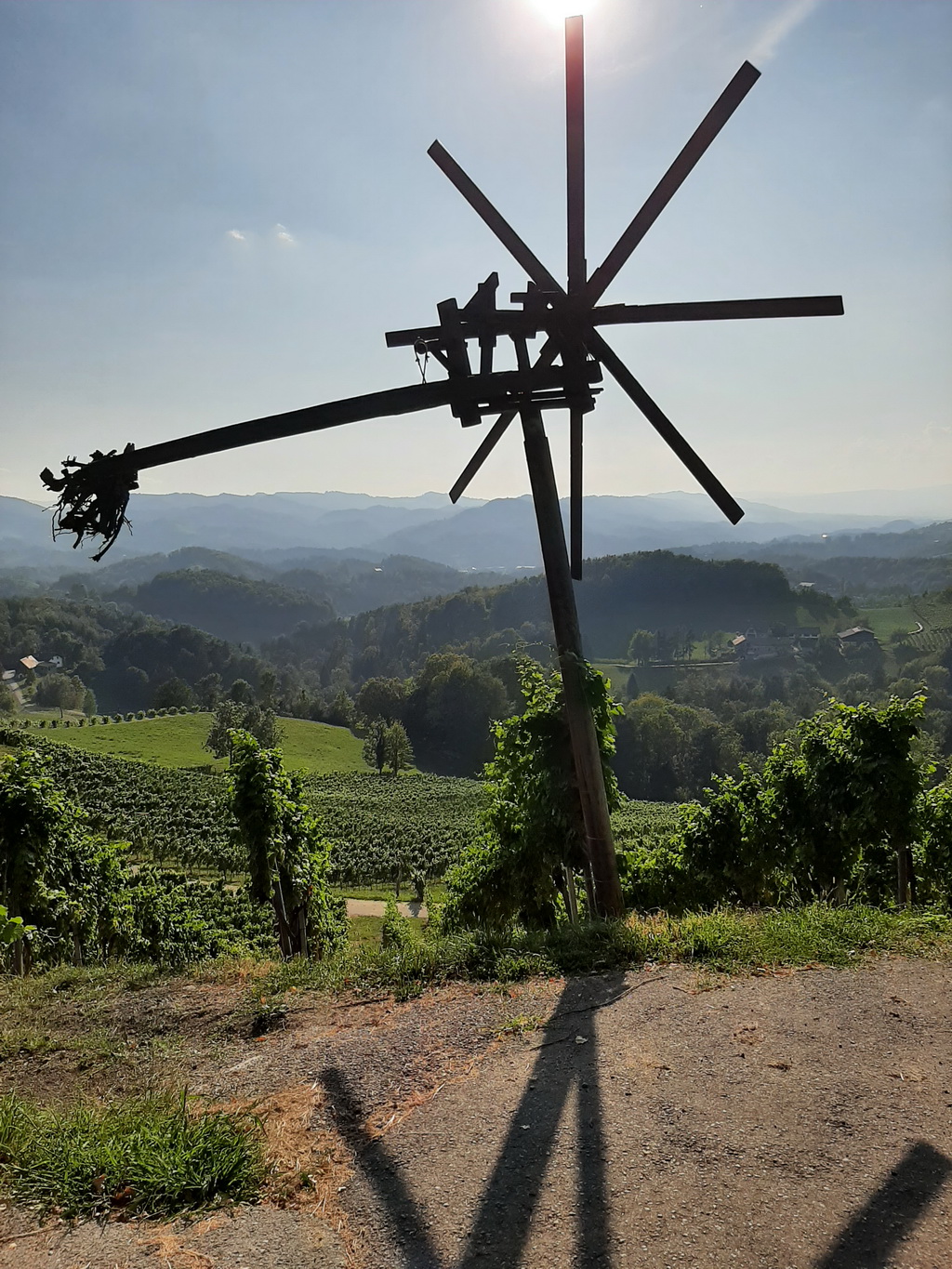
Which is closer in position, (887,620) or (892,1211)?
(892,1211)

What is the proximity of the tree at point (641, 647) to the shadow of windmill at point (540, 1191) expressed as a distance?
159110 mm

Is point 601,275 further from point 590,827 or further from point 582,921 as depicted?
point 582,921

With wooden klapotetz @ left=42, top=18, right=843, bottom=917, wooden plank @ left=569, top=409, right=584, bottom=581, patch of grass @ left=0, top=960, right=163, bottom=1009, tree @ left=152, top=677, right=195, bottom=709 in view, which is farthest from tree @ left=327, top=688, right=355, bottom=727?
wooden klapotetz @ left=42, top=18, right=843, bottom=917

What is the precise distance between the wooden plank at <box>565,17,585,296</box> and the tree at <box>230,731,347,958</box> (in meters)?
7.07

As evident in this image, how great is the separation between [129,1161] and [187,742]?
294 ft

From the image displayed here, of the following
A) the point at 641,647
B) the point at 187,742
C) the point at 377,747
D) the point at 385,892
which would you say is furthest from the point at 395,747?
the point at 641,647

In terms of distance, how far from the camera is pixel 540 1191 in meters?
2.98

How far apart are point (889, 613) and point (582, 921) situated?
18377 centimetres

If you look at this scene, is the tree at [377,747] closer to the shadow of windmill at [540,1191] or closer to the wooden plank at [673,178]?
the wooden plank at [673,178]

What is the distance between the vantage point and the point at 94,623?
593ft

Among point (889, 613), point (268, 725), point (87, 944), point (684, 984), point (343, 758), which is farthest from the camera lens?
point (889, 613)

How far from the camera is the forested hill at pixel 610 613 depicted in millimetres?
175250

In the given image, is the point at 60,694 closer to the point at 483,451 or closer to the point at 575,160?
the point at 483,451

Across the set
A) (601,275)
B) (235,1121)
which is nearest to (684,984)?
(235,1121)
